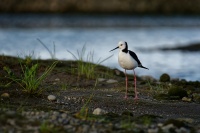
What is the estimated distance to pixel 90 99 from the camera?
9.79 meters

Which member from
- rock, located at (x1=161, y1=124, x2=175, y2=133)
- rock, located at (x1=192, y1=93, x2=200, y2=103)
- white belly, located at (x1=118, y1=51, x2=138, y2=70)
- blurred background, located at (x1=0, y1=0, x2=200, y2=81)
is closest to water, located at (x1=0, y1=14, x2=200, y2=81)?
blurred background, located at (x1=0, y1=0, x2=200, y2=81)

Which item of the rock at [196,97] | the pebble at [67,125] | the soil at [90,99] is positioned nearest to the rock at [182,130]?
the pebble at [67,125]

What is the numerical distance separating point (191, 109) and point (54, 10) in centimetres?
4594

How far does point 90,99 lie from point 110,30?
29.4 meters

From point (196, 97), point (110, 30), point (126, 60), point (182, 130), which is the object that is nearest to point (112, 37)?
point (110, 30)

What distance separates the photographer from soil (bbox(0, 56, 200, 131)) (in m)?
9.12

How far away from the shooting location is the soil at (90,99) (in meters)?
9.12

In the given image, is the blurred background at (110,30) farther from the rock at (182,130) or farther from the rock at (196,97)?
the rock at (182,130)

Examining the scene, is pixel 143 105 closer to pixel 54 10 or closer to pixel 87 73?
pixel 87 73

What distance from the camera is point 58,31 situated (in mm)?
36562

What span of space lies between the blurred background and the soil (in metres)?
1.25

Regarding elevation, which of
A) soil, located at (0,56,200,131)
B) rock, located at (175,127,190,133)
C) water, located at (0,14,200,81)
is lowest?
rock, located at (175,127,190,133)

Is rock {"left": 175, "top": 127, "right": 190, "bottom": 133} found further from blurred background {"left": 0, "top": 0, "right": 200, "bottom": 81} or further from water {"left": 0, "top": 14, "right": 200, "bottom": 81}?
water {"left": 0, "top": 14, "right": 200, "bottom": 81}

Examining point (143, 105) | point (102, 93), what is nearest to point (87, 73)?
point (102, 93)
